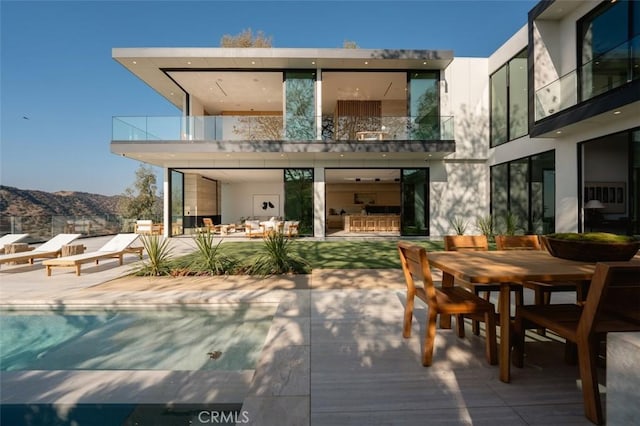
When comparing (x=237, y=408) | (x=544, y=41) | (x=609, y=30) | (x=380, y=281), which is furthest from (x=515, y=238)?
(x=544, y=41)

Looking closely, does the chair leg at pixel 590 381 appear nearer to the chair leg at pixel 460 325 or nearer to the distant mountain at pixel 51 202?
the chair leg at pixel 460 325

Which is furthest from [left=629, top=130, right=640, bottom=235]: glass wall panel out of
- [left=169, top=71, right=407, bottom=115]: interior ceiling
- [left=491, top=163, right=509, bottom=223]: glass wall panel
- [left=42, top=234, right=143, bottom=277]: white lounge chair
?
[left=42, top=234, right=143, bottom=277]: white lounge chair

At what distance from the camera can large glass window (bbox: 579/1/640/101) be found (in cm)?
590

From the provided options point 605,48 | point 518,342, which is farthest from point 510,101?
point 518,342

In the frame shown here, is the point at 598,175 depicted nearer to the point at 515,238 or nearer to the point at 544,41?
the point at 544,41

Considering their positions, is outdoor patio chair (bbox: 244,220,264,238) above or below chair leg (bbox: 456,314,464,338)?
above

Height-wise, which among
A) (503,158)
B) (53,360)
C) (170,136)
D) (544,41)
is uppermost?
(544,41)

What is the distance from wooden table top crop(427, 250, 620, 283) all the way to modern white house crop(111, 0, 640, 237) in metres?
6.15

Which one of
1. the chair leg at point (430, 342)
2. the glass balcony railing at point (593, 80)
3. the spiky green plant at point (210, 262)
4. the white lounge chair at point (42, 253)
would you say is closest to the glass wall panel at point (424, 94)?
the glass balcony railing at point (593, 80)

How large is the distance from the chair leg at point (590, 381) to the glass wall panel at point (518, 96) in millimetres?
9917

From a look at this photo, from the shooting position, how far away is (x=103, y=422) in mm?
1929

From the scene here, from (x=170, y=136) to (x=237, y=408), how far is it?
10.7m

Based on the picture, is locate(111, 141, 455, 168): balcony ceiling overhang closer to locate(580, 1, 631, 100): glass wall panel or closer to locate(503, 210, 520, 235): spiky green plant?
locate(503, 210, 520, 235): spiky green plant

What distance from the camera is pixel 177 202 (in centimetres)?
1285
